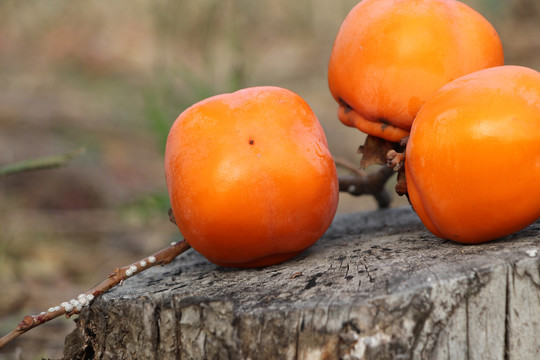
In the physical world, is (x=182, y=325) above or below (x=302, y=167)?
below

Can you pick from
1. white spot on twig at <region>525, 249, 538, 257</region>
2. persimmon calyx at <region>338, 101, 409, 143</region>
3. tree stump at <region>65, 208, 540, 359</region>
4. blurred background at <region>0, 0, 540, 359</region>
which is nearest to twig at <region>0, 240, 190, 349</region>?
tree stump at <region>65, 208, 540, 359</region>

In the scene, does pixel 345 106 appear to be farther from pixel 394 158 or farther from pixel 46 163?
pixel 46 163

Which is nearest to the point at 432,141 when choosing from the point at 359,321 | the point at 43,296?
the point at 359,321

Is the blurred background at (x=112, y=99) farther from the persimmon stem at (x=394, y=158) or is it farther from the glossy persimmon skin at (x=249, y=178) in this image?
the persimmon stem at (x=394, y=158)

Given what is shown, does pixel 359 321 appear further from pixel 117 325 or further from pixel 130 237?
pixel 130 237

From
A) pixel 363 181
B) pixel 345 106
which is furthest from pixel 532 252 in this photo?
pixel 363 181

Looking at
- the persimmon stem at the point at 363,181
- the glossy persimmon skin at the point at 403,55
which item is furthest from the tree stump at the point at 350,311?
the persimmon stem at the point at 363,181
